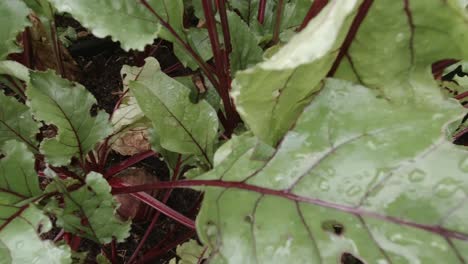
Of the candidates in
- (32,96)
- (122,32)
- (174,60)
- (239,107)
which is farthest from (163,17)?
(174,60)

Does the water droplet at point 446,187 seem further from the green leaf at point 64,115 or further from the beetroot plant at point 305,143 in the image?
the green leaf at point 64,115

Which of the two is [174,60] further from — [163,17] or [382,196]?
[382,196]

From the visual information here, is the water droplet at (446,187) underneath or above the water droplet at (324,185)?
underneath

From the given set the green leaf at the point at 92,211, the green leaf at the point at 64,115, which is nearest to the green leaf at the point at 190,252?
the green leaf at the point at 92,211

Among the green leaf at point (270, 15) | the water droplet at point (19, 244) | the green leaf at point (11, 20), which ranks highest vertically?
the green leaf at point (11, 20)

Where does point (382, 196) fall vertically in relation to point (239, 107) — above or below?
below

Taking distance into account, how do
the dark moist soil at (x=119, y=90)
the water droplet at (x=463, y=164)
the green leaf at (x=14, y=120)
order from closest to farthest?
the water droplet at (x=463, y=164), the green leaf at (x=14, y=120), the dark moist soil at (x=119, y=90)

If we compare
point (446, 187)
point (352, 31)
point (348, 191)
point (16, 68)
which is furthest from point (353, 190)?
point (16, 68)
